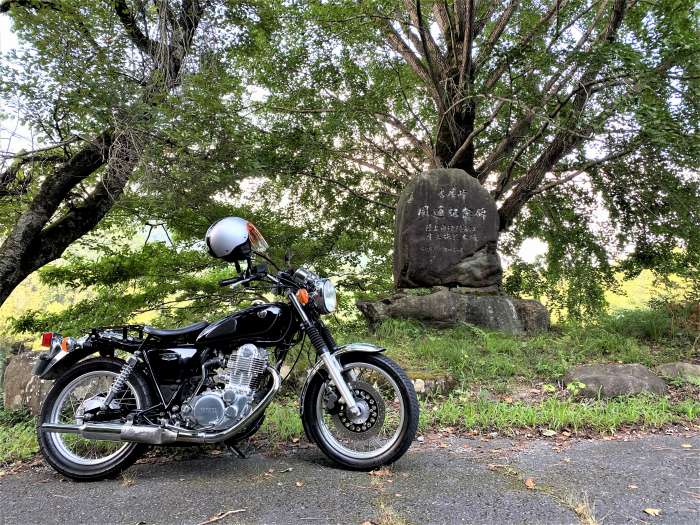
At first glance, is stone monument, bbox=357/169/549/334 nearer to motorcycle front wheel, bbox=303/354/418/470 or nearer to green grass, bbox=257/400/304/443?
green grass, bbox=257/400/304/443

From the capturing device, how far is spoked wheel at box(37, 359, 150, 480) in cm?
293

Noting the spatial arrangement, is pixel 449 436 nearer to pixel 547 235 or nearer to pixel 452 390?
pixel 452 390

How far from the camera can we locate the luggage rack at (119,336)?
311 centimetres

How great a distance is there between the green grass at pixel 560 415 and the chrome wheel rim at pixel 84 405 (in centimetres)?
207

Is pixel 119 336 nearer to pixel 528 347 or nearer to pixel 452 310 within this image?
pixel 528 347

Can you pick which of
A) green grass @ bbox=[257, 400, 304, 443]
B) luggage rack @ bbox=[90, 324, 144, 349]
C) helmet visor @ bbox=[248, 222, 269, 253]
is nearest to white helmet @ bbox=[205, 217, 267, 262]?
helmet visor @ bbox=[248, 222, 269, 253]

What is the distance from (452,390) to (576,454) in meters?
1.37

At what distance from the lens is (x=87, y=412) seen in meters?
2.99

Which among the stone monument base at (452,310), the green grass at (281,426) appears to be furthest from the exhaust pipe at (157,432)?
the stone monument base at (452,310)

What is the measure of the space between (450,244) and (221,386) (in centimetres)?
523

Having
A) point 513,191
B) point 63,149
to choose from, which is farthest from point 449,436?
point 513,191

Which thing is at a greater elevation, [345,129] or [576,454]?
[345,129]

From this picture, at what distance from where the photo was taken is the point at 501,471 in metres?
2.91

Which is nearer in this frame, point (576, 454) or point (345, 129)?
point (576, 454)
